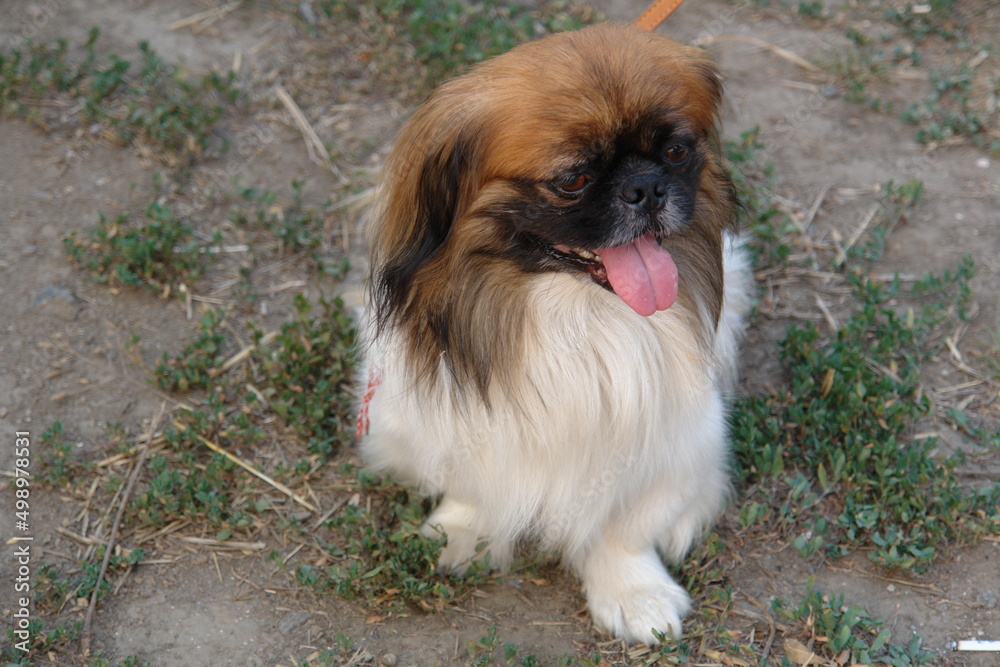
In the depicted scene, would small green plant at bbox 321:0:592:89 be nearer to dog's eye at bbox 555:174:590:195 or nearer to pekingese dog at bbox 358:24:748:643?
pekingese dog at bbox 358:24:748:643

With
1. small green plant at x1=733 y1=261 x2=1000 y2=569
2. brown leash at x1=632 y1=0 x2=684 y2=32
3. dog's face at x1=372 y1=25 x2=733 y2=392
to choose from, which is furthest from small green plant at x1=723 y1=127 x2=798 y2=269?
dog's face at x1=372 y1=25 x2=733 y2=392

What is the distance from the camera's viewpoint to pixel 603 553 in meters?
2.83

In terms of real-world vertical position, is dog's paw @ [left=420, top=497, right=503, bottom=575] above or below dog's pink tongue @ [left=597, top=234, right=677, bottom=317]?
below

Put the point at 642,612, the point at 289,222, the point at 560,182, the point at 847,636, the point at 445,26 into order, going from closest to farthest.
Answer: the point at 560,182
the point at 847,636
the point at 642,612
the point at 289,222
the point at 445,26

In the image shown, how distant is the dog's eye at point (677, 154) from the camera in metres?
2.23

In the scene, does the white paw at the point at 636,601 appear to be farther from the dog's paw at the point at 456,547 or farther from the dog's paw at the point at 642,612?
the dog's paw at the point at 456,547

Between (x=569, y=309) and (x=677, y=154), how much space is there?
469 millimetres

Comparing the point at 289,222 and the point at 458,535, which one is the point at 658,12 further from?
the point at 289,222

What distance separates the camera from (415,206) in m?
2.34

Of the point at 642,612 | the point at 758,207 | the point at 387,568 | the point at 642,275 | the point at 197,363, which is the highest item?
the point at 642,275

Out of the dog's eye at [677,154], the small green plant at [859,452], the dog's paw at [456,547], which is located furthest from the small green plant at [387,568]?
the dog's eye at [677,154]

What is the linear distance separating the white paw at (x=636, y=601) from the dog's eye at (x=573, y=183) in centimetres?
122

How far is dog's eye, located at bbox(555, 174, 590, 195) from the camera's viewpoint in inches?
83.9

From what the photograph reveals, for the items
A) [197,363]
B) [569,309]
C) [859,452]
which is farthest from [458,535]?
[859,452]
